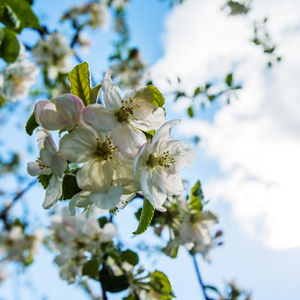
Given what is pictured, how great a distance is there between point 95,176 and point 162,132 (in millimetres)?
222

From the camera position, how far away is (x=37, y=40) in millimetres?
3375

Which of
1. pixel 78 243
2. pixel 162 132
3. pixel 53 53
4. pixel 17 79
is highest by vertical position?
pixel 53 53

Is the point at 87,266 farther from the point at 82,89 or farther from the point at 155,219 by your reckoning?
the point at 82,89

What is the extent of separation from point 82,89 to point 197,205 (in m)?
0.92

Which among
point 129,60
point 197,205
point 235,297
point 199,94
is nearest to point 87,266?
point 197,205

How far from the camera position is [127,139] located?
80cm

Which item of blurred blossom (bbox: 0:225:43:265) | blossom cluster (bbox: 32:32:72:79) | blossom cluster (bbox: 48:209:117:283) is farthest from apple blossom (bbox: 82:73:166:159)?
blurred blossom (bbox: 0:225:43:265)

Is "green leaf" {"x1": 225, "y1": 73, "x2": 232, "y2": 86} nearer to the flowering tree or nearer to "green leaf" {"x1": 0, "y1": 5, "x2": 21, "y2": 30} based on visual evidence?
the flowering tree

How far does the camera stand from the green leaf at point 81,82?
2.76 ft

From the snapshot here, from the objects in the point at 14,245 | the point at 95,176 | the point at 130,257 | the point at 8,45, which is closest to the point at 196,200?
the point at 130,257

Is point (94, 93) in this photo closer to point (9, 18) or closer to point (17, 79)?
point (9, 18)

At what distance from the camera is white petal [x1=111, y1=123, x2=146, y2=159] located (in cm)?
77

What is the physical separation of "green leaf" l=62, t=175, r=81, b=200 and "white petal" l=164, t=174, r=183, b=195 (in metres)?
0.27

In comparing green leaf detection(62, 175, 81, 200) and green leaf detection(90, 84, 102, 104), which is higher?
green leaf detection(90, 84, 102, 104)
